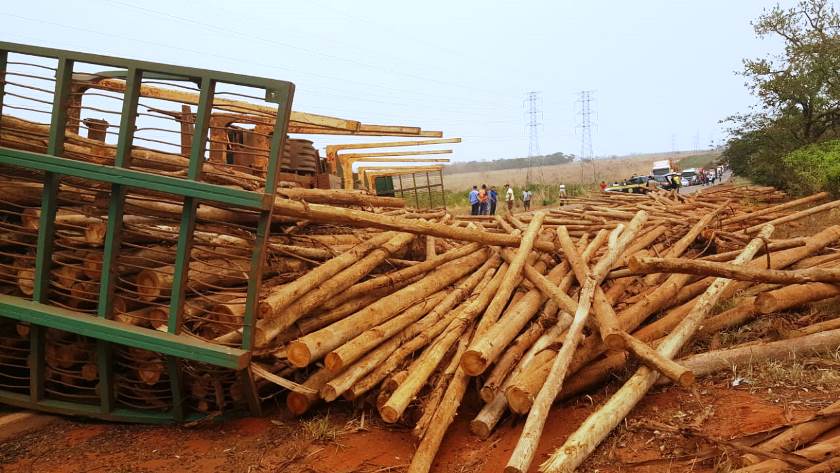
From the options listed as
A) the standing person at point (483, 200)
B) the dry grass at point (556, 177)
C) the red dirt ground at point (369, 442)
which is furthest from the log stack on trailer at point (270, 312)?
the dry grass at point (556, 177)

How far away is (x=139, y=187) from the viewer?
381 centimetres

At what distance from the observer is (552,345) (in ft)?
14.3

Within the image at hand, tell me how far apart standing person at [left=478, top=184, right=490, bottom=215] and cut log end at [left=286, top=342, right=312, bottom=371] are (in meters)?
16.7

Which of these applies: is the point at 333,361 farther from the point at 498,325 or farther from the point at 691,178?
the point at 691,178

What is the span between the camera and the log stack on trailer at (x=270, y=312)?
385 cm

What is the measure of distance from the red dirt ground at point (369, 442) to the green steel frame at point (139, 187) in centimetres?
37

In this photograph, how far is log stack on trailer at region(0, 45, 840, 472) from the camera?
152 inches

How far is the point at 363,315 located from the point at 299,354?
2.06 feet

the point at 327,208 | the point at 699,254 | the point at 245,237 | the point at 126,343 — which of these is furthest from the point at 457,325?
the point at 699,254

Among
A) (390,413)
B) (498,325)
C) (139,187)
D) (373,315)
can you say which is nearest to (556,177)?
(498,325)

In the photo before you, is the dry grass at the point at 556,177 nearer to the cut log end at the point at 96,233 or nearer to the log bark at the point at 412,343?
the log bark at the point at 412,343

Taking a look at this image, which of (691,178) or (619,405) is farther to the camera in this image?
(691,178)

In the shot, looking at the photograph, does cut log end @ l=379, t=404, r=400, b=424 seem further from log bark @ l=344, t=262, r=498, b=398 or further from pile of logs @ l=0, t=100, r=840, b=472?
log bark @ l=344, t=262, r=498, b=398

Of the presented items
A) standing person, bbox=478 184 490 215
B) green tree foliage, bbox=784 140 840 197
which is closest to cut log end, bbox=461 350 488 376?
green tree foliage, bbox=784 140 840 197
